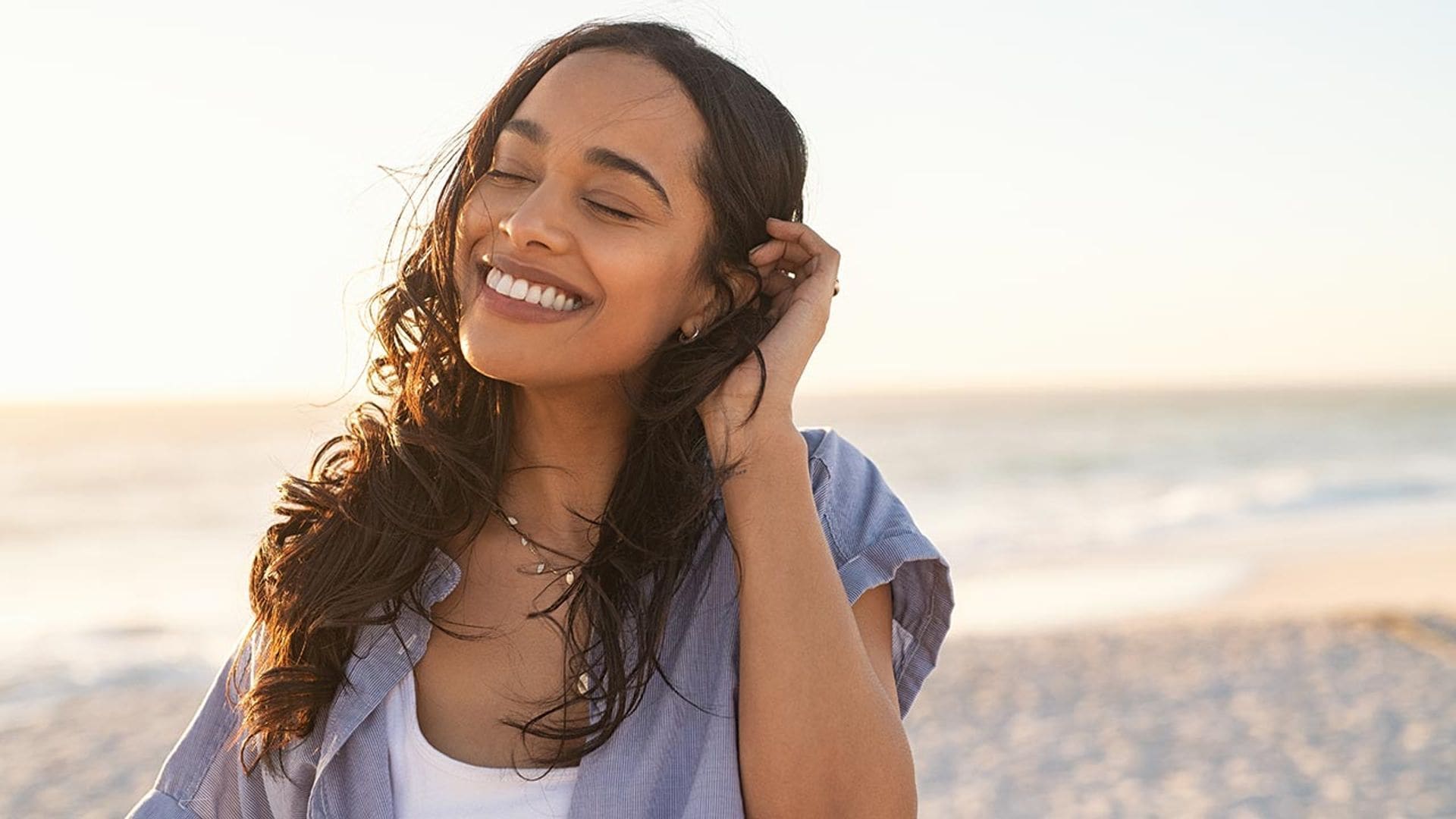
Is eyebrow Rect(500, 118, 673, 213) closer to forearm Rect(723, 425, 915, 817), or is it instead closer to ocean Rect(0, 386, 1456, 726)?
forearm Rect(723, 425, 915, 817)

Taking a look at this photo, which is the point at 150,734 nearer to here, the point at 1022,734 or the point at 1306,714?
the point at 1022,734

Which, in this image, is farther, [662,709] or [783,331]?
[783,331]

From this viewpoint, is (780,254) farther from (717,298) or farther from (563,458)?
(563,458)

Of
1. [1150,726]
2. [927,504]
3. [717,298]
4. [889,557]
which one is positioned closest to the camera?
[889,557]

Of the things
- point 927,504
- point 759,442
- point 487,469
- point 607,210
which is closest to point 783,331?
point 759,442

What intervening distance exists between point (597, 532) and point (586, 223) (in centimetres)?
56

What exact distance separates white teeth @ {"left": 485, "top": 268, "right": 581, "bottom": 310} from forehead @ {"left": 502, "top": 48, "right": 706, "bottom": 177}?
226 millimetres

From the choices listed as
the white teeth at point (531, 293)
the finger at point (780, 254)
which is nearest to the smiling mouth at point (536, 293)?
the white teeth at point (531, 293)

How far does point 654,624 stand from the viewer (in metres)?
2.34

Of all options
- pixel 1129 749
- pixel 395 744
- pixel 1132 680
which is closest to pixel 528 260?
pixel 395 744

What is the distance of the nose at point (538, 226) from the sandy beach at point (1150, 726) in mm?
4892

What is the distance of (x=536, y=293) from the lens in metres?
2.27

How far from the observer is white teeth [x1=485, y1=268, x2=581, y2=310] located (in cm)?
227

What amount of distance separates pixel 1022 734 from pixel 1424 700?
241 cm
